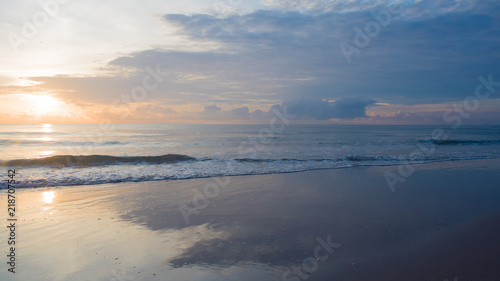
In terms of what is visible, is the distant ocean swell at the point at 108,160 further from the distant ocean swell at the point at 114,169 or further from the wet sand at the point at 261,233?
the wet sand at the point at 261,233

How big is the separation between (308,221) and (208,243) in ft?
8.82

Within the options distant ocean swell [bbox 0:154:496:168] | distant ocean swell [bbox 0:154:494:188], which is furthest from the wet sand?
distant ocean swell [bbox 0:154:496:168]

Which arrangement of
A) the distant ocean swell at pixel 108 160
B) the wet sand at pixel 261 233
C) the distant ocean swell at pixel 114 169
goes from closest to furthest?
the wet sand at pixel 261 233
the distant ocean swell at pixel 114 169
the distant ocean swell at pixel 108 160

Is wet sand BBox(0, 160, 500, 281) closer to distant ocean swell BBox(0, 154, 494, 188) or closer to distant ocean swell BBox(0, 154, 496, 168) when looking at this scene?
distant ocean swell BBox(0, 154, 494, 188)

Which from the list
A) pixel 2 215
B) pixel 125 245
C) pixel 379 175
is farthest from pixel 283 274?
pixel 379 175

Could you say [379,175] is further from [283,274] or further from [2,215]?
[2,215]

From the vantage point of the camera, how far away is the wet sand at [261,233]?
189 inches

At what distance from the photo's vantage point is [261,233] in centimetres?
642

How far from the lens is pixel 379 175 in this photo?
13.9 m

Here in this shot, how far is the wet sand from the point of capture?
4797 mm

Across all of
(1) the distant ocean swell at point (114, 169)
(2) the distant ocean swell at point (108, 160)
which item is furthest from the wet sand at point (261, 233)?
(2) the distant ocean swell at point (108, 160)

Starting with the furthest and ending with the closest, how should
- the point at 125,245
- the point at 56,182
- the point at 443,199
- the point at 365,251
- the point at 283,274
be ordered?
the point at 56,182
the point at 443,199
the point at 125,245
the point at 365,251
the point at 283,274

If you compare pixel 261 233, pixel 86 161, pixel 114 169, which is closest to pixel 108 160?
pixel 86 161

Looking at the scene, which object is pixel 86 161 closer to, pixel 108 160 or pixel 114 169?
pixel 108 160
